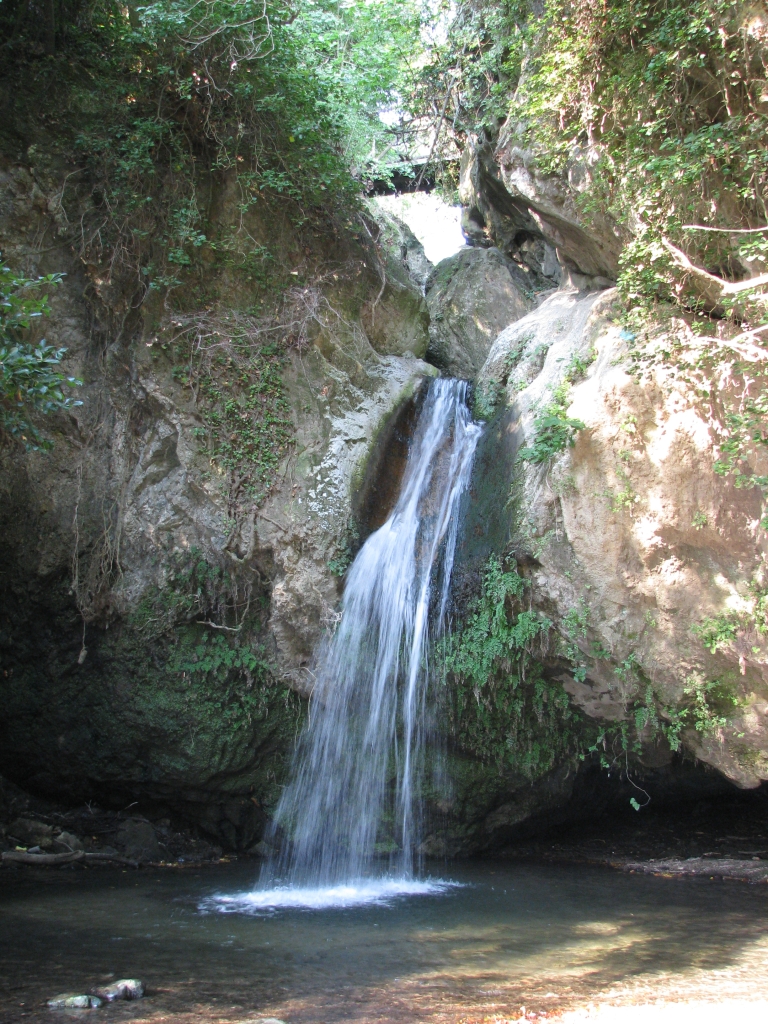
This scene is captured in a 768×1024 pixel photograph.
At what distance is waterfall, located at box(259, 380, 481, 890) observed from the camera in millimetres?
8414

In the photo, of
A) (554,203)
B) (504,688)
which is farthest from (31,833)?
(554,203)

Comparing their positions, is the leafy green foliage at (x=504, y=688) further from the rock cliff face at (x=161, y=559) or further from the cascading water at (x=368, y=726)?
the rock cliff face at (x=161, y=559)

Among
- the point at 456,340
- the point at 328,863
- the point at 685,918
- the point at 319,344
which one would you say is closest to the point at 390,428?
the point at 319,344

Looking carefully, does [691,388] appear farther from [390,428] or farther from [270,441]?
[270,441]

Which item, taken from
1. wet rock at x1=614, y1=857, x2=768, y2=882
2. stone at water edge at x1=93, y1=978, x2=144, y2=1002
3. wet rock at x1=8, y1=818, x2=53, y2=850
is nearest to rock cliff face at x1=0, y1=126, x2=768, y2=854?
wet rock at x1=8, y1=818, x2=53, y2=850

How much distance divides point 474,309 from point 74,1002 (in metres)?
11.8

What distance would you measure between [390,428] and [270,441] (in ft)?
5.41

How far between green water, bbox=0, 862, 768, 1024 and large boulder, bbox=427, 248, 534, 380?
8.68 metres

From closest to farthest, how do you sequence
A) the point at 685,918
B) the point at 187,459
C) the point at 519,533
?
→ 1. the point at 685,918
2. the point at 519,533
3. the point at 187,459

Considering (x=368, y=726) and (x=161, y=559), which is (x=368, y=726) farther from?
(x=161, y=559)

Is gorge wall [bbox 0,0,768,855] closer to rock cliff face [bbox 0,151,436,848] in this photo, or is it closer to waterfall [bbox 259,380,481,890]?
rock cliff face [bbox 0,151,436,848]

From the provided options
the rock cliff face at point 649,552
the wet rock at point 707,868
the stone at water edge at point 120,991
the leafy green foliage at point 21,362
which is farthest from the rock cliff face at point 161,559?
the wet rock at point 707,868

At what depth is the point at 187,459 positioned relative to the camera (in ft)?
30.2

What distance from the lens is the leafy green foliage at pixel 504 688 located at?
7.93 m
